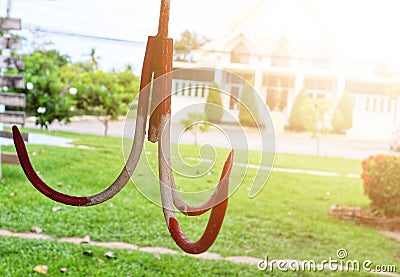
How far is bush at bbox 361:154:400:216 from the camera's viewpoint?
2941 millimetres

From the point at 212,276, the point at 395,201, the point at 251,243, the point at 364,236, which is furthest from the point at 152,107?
the point at 395,201

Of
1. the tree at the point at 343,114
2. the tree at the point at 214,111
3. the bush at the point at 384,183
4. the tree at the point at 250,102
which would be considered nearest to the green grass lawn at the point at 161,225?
the bush at the point at 384,183

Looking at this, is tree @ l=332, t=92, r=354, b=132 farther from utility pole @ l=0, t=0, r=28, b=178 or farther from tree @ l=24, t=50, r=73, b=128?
utility pole @ l=0, t=0, r=28, b=178

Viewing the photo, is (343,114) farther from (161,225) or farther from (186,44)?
(161,225)

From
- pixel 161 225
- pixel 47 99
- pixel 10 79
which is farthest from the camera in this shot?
pixel 47 99

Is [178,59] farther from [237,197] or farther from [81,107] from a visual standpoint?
[81,107]

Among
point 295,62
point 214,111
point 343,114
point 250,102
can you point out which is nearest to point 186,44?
point 295,62

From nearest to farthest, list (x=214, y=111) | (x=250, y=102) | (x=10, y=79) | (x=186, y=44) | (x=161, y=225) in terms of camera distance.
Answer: (x=250, y=102)
(x=214, y=111)
(x=161, y=225)
(x=10, y=79)
(x=186, y=44)

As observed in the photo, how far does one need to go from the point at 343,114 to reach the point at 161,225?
2556 millimetres

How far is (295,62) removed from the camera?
14.3 ft

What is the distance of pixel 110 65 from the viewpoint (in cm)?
438

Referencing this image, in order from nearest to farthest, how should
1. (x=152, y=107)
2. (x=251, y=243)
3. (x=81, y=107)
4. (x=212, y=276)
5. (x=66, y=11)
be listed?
(x=152, y=107) → (x=212, y=276) → (x=251, y=243) → (x=66, y=11) → (x=81, y=107)

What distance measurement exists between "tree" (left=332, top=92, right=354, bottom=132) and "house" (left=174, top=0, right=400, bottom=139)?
5cm

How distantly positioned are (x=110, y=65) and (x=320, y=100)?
1.69 metres
